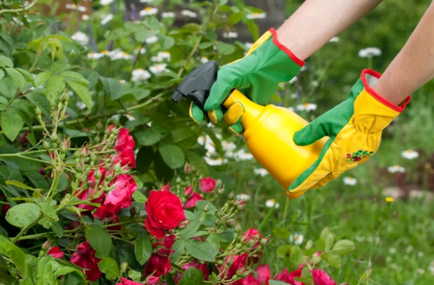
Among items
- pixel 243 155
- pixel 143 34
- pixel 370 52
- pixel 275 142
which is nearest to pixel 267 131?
pixel 275 142

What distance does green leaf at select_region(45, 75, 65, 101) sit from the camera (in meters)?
1.26

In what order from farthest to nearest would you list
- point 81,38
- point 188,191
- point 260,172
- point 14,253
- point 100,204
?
point 81,38
point 260,172
point 188,191
point 100,204
point 14,253

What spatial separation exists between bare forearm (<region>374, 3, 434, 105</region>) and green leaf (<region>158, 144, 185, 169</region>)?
596 millimetres

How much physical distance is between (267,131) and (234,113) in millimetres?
95

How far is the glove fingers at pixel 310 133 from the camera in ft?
4.86

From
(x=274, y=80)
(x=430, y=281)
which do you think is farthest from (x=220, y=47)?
(x=430, y=281)

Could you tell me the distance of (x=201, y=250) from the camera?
1.22 metres

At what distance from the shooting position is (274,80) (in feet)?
5.16

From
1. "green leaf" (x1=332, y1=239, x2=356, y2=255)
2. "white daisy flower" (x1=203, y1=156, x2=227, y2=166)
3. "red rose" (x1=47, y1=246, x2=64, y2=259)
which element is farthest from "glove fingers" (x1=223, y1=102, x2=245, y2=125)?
"white daisy flower" (x1=203, y1=156, x2=227, y2=166)

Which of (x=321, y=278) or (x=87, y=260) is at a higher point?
(x=87, y=260)

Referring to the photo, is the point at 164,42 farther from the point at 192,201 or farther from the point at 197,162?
the point at 192,201

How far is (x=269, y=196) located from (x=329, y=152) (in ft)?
3.49

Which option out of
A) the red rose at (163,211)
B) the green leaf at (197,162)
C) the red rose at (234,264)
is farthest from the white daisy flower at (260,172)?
the red rose at (163,211)

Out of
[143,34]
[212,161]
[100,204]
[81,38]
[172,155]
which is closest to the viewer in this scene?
[100,204]
